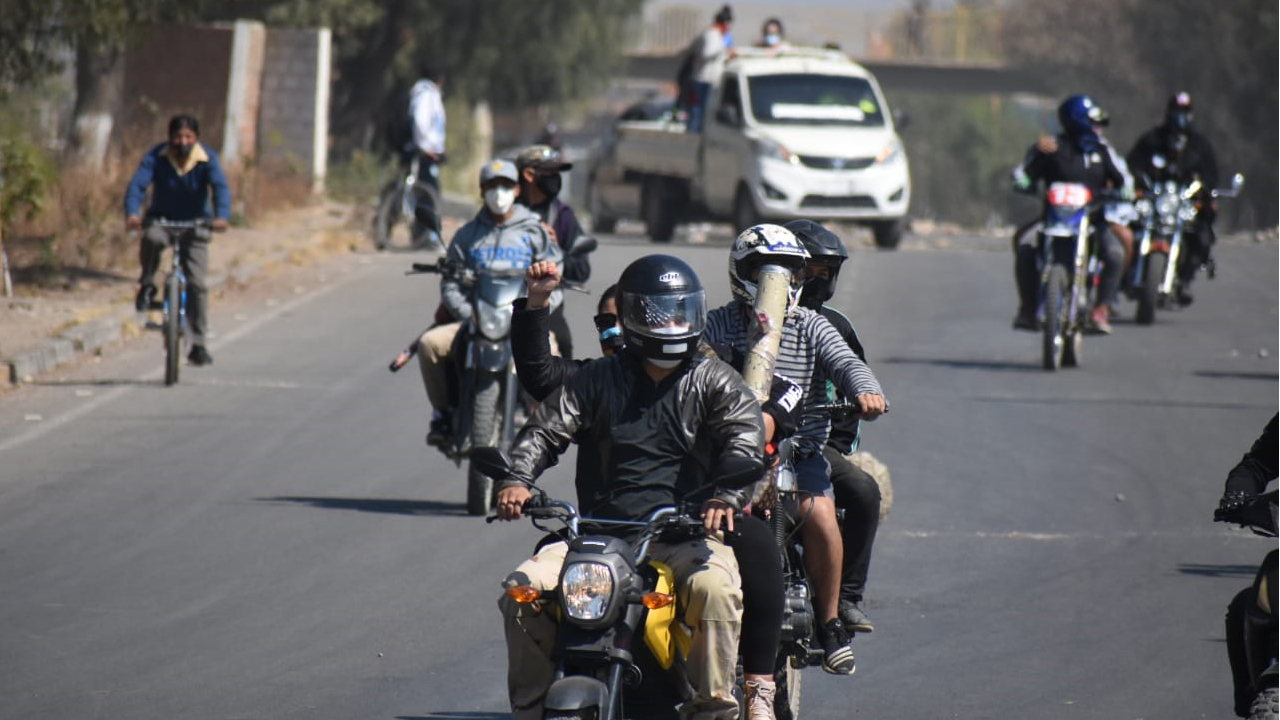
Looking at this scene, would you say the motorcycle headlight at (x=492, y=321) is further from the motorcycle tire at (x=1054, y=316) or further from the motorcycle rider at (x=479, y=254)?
the motorcycle tire at (x=1054, y=316)

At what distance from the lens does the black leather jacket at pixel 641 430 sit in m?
5.91

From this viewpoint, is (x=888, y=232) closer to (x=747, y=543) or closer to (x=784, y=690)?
(x=784, y=690)

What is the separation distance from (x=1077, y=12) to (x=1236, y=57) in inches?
867

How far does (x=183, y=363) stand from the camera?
53.9ft

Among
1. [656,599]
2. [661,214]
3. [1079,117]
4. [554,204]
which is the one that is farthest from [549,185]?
[661,214]

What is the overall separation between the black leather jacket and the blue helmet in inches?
461

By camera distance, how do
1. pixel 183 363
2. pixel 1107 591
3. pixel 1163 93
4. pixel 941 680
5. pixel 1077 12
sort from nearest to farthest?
pixel 941 680 < pixel 1107 591 < pixel 183 363 < pixel 1163 93 < pixel 1077 12

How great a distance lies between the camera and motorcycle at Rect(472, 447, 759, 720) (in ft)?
17.5

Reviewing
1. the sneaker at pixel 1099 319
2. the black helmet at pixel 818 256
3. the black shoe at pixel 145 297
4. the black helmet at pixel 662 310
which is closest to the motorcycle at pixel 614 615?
the black helmet at pixel 662 310

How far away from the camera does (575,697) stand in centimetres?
526

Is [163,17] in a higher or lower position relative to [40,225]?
higher

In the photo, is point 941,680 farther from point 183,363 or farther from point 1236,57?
point 1236,57

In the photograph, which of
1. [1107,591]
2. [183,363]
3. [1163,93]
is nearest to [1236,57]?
[1163,93]

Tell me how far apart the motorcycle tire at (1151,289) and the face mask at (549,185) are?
30.8 feet
